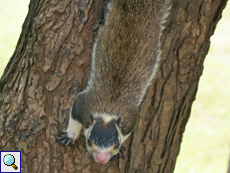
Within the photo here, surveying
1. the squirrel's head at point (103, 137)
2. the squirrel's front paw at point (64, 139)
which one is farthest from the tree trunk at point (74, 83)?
the squirrel's head at point (103, 137)

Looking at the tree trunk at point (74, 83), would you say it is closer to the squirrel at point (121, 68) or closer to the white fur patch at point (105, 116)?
the squirrel at point (121, 68)

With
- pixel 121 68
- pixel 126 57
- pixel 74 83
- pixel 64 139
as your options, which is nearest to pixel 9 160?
pixel 64 139

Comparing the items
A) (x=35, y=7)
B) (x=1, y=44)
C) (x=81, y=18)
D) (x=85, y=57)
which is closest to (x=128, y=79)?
(x=85, y=57)

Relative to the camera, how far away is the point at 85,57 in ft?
10.6

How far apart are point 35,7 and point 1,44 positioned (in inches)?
166

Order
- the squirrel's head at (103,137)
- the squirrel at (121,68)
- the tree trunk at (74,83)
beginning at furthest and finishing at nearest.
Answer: the squirrel at (121,68) → the tree trunk at (74,83) → the squirrel's head at (103,137)

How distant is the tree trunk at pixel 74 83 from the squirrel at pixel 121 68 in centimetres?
9

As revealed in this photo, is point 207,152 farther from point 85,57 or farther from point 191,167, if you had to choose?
point 85,57

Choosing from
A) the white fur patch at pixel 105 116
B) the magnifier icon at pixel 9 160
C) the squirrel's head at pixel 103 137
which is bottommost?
the magnifier icon at pixel 9 160

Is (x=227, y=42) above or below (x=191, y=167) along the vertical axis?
above

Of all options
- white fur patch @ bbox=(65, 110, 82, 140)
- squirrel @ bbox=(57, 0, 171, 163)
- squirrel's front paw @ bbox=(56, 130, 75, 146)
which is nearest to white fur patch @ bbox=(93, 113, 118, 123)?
squirrel @ bbox=(57, 0, 171, 163)

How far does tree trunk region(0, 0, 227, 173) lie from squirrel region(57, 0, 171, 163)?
88mm

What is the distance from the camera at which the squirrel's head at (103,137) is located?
118 inches

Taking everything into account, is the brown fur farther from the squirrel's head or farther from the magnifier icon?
the magnifier icon
